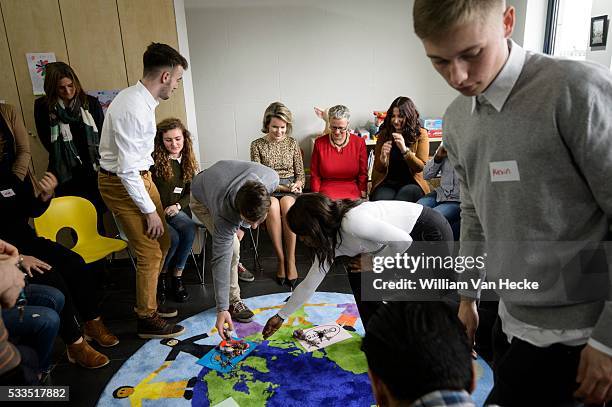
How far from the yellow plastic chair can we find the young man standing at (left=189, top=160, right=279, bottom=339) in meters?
0.85

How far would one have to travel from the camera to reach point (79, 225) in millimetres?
3104

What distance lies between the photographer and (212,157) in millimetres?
4984

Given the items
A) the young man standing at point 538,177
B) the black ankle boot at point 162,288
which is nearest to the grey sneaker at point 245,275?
the black ankle boot at point 162,288

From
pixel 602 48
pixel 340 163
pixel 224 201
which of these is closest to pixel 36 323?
pixel 224 201

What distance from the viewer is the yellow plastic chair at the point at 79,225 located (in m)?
2.93

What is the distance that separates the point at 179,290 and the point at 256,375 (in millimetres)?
1178

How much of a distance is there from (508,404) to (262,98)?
13.8 feet

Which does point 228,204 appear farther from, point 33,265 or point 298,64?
point 298,64

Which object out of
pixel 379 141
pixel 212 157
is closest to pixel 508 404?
pixel 379 141

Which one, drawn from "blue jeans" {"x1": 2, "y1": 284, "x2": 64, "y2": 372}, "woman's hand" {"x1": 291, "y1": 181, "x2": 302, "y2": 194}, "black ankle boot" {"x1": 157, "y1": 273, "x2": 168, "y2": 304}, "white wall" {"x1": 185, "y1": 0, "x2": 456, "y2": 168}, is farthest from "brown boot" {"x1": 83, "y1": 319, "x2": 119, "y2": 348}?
"white wall" {"x1": 185, "y1": 0, "x2": 456, "y2": 168}

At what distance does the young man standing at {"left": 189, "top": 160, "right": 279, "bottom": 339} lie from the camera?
2080mm

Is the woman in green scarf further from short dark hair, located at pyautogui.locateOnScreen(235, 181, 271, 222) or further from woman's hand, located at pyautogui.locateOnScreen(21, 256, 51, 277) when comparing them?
short dark hair, located at pyautogui.locateOnScreen(235, 181, 271, 222)

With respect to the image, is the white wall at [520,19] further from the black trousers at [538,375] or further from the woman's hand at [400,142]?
the black trousers at [538,375]

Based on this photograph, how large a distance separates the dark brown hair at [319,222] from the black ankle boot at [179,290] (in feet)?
5.06
